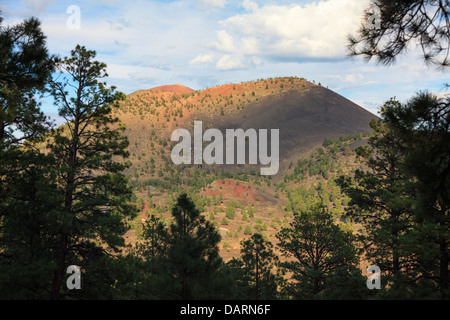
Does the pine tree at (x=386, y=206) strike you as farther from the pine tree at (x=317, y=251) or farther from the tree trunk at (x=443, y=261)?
the tree trunk at (x=443, y=261)

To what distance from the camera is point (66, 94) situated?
13406 mm

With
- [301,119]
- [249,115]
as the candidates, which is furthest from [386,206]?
[301,119]

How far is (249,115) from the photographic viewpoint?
462 ft

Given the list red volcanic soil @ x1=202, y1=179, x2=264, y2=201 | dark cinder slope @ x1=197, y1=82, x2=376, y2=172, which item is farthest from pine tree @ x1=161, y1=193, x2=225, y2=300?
dark cinder slope @ x1=197, y1=82, x2=376, y2=172

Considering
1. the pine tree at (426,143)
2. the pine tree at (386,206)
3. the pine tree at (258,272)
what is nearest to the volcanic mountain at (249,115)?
the pine tree at (258,272)

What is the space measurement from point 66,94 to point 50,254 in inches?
252

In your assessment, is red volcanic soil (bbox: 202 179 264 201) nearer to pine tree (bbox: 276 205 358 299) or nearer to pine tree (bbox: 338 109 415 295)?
pine tree (bbox: 276 205 358 299)

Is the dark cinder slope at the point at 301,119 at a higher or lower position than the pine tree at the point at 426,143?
higher

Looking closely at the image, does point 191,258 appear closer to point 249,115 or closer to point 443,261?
point 443,261

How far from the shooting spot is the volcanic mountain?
123 m

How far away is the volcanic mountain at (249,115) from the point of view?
402 feet

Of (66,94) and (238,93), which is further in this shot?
(238,93)
